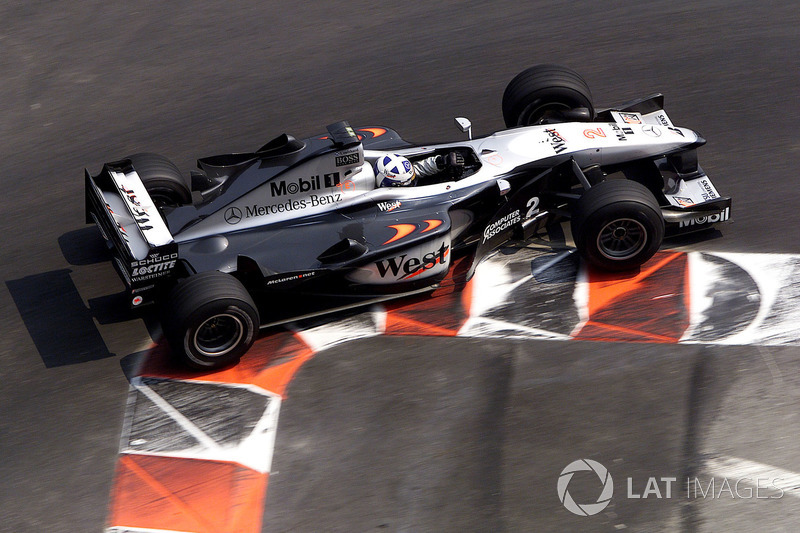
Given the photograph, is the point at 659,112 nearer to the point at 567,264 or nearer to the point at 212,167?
the point at 567,264

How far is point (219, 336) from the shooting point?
7656 mm

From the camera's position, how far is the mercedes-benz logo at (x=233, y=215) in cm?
812

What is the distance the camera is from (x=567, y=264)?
28.9 feet

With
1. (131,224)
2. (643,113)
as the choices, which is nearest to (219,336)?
(131,224)

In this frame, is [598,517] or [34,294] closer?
[598,517]

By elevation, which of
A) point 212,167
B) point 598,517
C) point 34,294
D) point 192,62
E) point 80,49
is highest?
point 80,49

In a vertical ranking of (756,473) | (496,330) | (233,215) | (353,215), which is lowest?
(756,473)

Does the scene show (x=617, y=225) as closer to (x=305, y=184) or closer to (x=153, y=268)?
(x=305, y=184)

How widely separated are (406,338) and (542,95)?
3589mm

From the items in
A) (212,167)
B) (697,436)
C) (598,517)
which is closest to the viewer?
(598,517)

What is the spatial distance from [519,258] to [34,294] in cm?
520

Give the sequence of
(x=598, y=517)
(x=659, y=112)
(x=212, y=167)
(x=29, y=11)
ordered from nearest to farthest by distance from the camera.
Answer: (x=598, y=517), (x=212, y=167), (x=659, y=112), (x=29, y=11)

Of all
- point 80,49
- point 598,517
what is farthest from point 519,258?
point 80,49

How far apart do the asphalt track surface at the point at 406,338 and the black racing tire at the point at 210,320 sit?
0.73m
